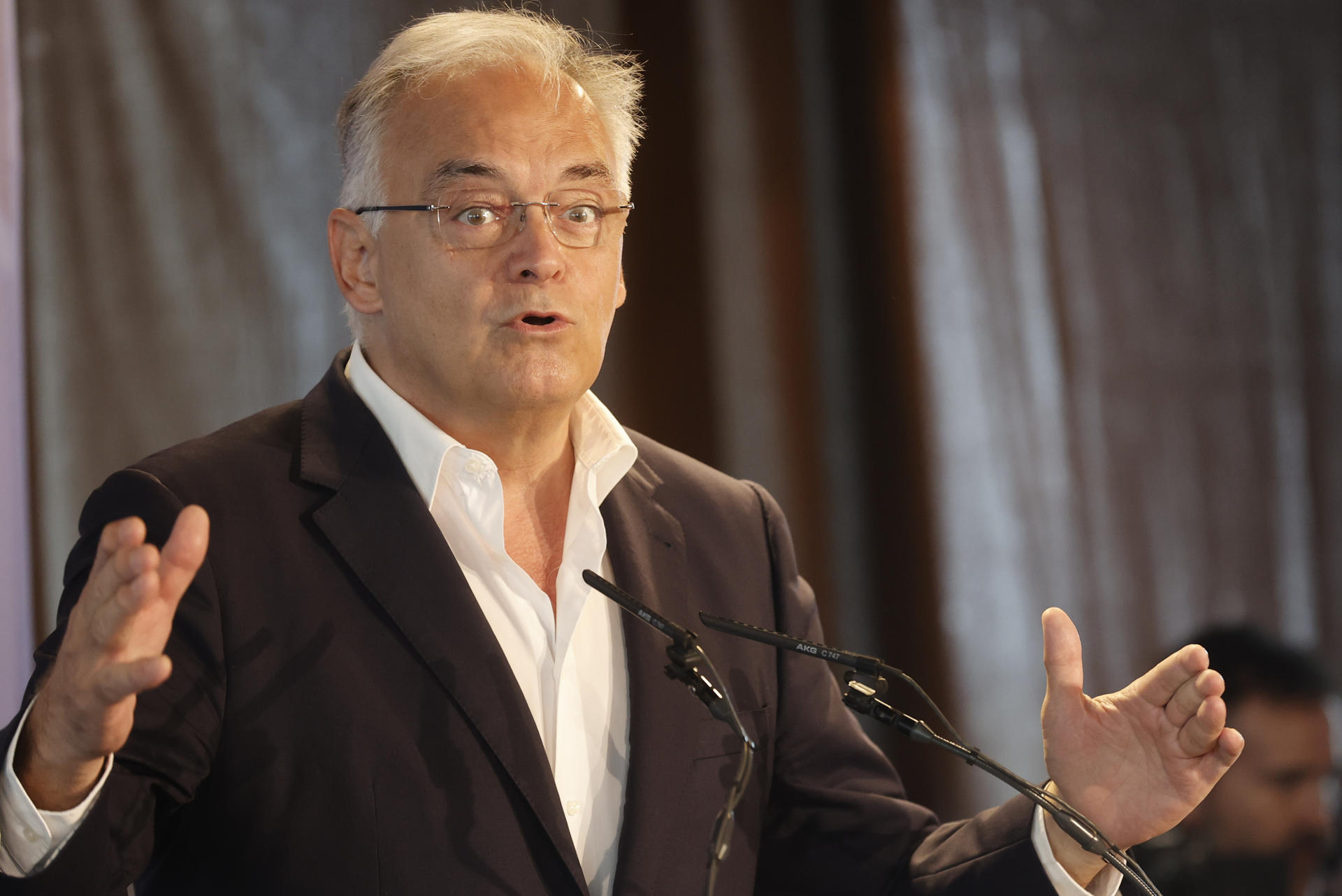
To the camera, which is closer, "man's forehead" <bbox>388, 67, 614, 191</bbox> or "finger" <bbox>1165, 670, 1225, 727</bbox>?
"finger" <bbox>1165, 670, 1225, 727</bbox>

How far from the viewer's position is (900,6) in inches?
115

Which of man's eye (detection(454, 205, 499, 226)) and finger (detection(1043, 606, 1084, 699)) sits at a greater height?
man's eye (detection(454, 205, 499, 226))

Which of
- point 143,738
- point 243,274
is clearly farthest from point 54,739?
point 243,274

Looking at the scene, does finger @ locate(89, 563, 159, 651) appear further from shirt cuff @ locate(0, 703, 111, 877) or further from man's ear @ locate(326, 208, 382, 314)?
man's ear @ locate(326, 208, 382, 314)

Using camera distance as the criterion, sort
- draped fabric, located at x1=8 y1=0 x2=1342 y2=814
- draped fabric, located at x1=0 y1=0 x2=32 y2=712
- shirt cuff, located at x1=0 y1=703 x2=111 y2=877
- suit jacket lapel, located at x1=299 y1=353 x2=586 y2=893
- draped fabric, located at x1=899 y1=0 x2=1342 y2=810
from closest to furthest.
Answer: shirt cuff, located at x1=0 y1=703 x2=111 y2=877 < suit jacket lapel, located at x1=299 y1=353 x2=586 y2=893 < draped fabric, located at x1=0 y1=0 x2=32 y2=712 < draped fabric, located at x1=8 y1=0 x2=1342 y2=814 < draped fabric, located at x1=899 y1=0 x2=1342 y2=810

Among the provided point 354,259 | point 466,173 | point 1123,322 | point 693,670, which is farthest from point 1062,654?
point 1123,322

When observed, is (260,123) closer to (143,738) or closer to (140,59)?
(140,59)

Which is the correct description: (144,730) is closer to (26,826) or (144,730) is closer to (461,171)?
(26,826)

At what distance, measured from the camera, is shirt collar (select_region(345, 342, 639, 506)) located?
1.62 metres

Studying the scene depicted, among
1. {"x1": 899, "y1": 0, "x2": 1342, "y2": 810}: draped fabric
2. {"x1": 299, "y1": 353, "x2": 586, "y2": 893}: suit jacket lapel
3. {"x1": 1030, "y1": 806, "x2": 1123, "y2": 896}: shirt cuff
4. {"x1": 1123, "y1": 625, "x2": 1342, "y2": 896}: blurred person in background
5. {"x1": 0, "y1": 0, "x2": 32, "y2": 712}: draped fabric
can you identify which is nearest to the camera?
{"x1": 299, "y1": 353, "x2": 586, "y2": 893}: suit jacket lapel

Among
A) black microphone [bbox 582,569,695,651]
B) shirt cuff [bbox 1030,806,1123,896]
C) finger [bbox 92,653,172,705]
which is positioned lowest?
shirt cuff [bbox 1030,806,1123,896]

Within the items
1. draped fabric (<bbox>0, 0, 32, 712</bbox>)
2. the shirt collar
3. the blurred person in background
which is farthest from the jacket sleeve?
the blurred person in background

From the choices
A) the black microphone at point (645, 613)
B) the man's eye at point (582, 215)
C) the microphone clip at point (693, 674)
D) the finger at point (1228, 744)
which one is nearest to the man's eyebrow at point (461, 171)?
the man's eye at point (582, 215)

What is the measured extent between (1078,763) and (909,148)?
1.78 metres
